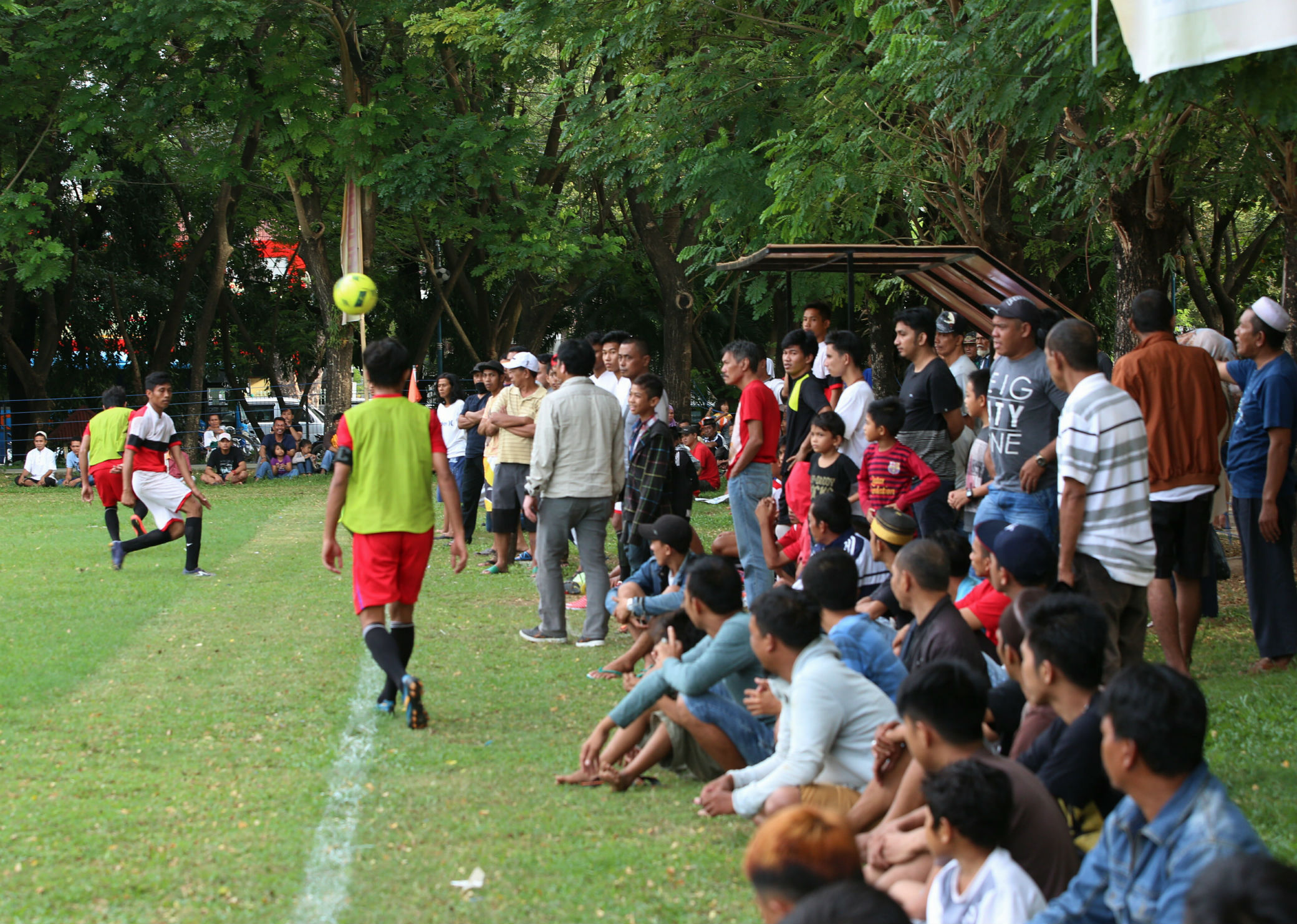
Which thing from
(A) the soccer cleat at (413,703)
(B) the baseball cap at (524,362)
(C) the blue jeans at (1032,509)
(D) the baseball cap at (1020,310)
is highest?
(D) the baseball cap at (1020,310)

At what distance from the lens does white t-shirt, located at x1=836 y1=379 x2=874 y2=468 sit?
314 inches

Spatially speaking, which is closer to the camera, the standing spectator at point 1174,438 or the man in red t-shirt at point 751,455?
the standing spectator at point 1174,438

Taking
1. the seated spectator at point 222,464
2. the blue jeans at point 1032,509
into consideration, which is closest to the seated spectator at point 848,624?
the blue jeans at point 1032,509

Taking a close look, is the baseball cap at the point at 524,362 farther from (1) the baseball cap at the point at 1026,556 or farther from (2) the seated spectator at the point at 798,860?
(2) the seated spectator at the point at 798,860

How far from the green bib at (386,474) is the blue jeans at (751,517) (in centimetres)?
262

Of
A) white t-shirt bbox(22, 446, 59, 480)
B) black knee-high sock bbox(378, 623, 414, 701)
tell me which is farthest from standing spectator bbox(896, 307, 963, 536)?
white t-shirt bbox(22, 446, 59, 480)

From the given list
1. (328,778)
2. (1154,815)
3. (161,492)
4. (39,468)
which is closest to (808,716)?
(1154,815)

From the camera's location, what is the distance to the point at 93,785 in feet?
17.1

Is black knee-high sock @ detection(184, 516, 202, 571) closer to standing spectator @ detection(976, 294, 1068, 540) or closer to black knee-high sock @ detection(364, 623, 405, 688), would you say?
black knee-high sock @ detection(364, 623, 405, 688)

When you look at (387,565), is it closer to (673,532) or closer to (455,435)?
(673,532)

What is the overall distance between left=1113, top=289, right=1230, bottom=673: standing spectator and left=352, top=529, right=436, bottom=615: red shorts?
12.0 feet

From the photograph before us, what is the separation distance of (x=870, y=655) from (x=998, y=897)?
6.14 feet

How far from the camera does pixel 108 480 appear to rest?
41.2ft

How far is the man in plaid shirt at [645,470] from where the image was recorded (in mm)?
8430
